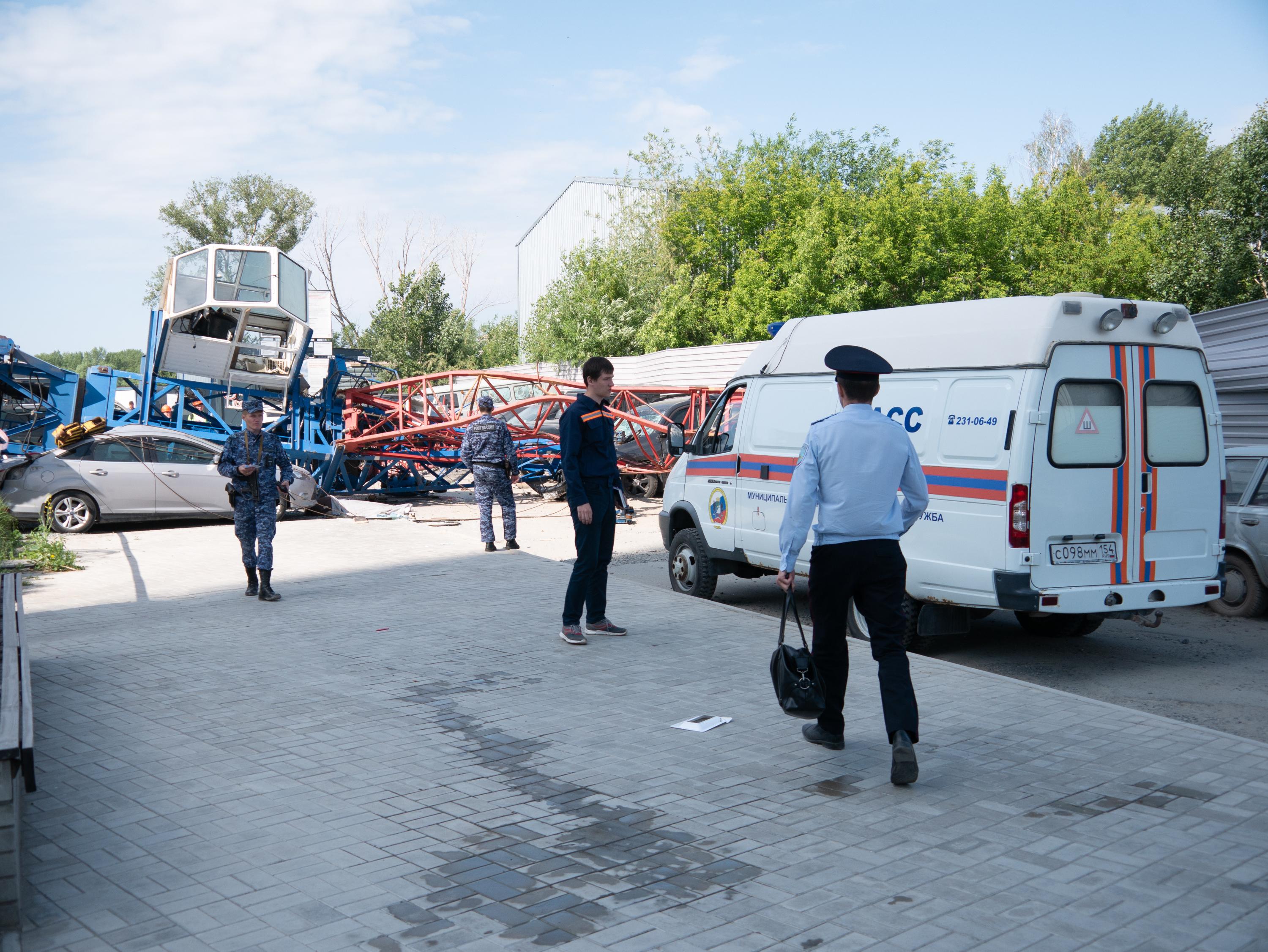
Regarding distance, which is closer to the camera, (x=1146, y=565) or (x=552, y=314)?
(x=1146, y=565)

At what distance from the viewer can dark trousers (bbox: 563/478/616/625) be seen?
7.58 meters

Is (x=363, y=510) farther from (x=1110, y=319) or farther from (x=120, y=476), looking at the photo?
(x=1110, y=319)

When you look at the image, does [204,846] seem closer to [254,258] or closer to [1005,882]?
[1005,882]

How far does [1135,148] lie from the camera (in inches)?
2454

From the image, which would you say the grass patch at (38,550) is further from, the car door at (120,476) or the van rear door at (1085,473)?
the van rear door at (1085,473)

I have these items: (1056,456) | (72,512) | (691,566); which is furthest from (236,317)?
(1056,456)

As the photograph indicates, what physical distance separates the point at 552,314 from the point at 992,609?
35.1 m

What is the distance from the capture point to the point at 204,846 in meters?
3.97

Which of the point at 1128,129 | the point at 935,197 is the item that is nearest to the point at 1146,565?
the point at 935,197

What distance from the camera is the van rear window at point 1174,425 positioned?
716 centimetres

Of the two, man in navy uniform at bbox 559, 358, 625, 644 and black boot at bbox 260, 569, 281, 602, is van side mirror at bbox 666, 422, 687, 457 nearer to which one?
man in navy uniform at bbox 559, 358, 625, 644

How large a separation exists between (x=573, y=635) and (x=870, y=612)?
3328 millimetres

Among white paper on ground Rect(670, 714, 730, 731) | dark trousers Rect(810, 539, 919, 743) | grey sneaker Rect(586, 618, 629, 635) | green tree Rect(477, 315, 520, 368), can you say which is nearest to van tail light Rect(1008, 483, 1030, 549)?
dark trousers Rect(810, 539, 919, 743)

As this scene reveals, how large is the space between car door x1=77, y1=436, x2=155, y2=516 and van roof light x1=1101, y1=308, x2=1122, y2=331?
13102 millimetres
